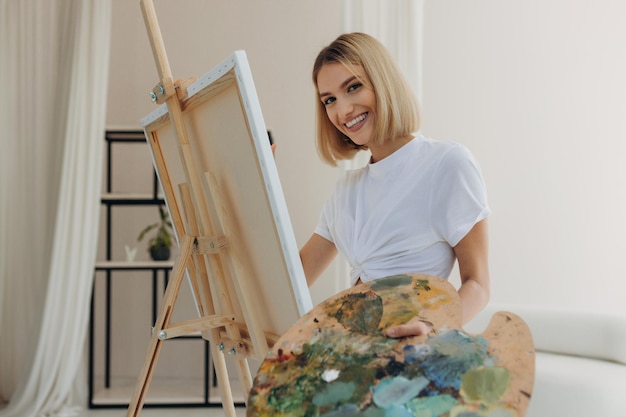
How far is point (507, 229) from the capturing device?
3938mm

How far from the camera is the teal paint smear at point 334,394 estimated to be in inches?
34.3

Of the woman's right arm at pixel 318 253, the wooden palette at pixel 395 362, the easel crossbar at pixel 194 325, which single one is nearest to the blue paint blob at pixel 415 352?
the wooden palette at pixel 395 362

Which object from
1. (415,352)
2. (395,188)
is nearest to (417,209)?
(395,188)

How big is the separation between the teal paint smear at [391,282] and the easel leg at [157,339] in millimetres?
558

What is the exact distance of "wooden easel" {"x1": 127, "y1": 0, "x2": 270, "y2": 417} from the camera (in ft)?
4.63

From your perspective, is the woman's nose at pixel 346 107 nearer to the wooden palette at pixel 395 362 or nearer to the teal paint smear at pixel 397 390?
the wooden palette at pixel 395 362

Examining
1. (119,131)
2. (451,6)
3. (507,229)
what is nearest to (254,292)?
(119,131)

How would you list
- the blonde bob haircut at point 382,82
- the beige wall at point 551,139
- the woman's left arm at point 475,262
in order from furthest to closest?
the beige wall at point 551,139 < the blonde bob haircut at point 382,82 < the woman's left arm at point 475,262

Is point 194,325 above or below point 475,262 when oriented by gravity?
below

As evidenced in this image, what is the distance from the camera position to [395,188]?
4.53 feet

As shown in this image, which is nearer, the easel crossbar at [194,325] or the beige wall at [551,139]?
the easel crossbar at [194,325]

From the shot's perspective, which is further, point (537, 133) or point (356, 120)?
point (537, 133)

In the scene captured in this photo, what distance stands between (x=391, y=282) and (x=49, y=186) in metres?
2.79

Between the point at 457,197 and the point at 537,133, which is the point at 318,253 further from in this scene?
the point at 537,133
